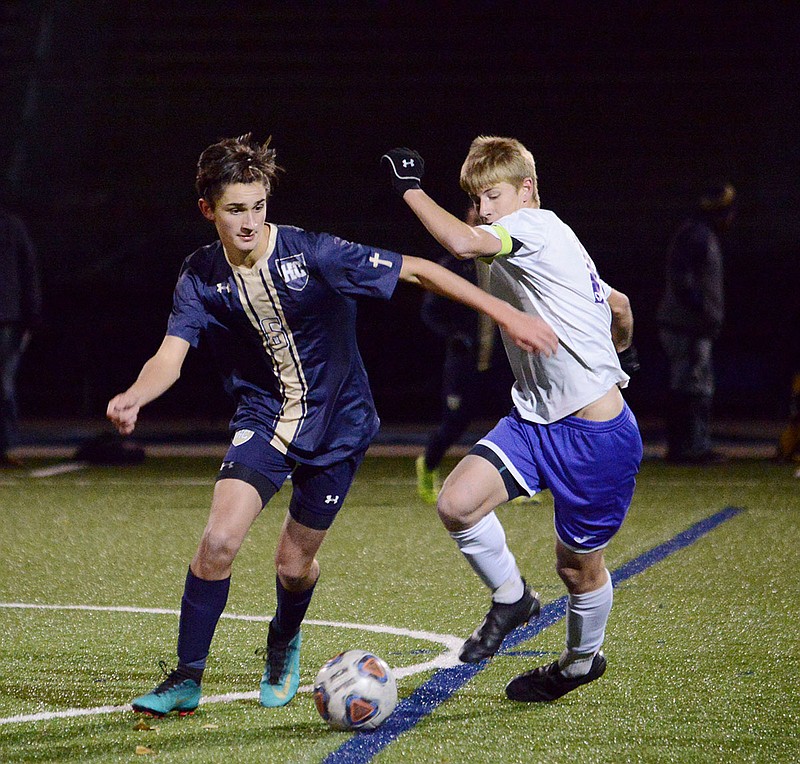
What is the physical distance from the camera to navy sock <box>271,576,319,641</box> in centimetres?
429

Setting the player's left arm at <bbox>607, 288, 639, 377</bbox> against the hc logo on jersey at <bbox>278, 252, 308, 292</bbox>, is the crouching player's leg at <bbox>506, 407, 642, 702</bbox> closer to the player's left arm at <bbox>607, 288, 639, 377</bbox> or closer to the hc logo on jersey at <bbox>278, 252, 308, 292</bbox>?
the player's left arm at <bbox>607, 288, 639, 377</bbox>

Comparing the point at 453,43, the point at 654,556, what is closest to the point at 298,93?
the point at 453,43

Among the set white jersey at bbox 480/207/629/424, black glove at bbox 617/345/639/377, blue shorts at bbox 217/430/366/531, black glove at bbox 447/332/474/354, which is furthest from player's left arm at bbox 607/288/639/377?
black glove at bbox 447/332/474/354

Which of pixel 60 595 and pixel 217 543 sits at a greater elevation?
pixel 217 543

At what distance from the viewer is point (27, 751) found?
144 inches

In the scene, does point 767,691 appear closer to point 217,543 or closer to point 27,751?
point 217,543

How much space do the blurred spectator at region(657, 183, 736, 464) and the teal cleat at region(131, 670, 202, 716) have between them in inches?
271

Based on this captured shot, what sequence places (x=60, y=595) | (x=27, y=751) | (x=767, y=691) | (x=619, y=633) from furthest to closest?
(x=60, y=595) → (x=619, y=633) → (x=767, y=691) → (x=27, y=751)

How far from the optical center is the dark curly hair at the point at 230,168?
4.03 metres

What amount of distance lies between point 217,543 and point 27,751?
0.75 metres

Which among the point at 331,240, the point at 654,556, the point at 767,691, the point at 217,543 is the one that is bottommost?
the point at 654,556

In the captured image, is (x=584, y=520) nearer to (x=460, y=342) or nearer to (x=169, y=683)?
(x=169, y=683)

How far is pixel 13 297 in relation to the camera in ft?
33.4

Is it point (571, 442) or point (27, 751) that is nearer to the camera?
point (27, 751)
